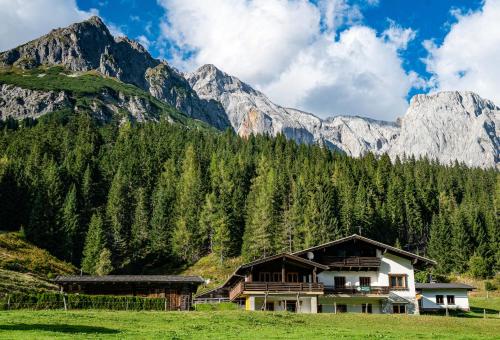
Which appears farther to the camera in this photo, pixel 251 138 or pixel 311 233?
pixel 251 138

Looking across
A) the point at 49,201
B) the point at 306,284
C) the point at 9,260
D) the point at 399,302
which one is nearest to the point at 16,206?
the point at 49,201

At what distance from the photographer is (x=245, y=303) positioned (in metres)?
56.8

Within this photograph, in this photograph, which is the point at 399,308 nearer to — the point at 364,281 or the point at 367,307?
the point at 367,307

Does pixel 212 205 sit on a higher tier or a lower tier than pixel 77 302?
higher

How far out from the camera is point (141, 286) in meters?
57.9

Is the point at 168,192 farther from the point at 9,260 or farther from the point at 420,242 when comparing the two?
the point at 420,242

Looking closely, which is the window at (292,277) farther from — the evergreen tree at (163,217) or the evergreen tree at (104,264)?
the evergreen tree at (163,217)

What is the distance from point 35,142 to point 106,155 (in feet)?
65.0

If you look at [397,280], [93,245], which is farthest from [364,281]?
[93,245]

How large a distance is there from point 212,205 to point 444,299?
54.3 meters

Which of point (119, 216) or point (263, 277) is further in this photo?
point (119, 216)

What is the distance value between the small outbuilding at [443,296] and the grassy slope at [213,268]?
35.0 meters

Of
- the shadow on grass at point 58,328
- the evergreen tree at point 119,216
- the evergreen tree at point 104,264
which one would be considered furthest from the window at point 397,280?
the evergreen tree at point 119,216

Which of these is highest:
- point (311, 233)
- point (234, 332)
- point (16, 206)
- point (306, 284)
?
point (16, 206)
